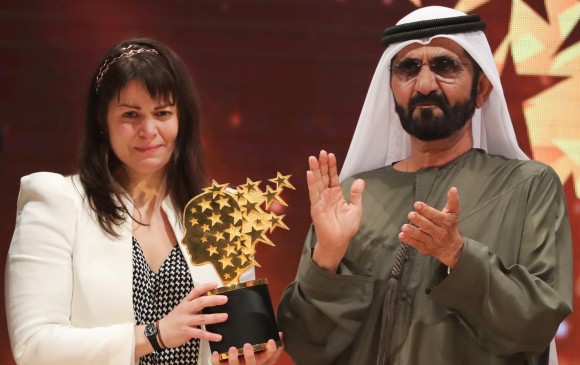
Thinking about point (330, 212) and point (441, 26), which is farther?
point (441, 26)

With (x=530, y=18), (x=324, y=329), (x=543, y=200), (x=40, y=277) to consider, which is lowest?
(x=324, y=329)

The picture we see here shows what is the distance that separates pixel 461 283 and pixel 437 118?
0.56 m

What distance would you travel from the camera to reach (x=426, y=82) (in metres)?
2.71

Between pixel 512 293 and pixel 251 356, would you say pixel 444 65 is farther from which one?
pixel 251 356

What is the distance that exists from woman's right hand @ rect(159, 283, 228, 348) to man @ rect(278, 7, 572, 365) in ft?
0.97

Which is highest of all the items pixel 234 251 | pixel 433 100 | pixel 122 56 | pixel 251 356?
pixel 122 56

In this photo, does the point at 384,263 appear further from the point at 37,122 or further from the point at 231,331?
the point at 37,122

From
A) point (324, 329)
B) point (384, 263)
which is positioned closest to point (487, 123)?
point (384, 263)

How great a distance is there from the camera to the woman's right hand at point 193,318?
243cm

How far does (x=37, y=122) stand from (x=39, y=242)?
1330 mm

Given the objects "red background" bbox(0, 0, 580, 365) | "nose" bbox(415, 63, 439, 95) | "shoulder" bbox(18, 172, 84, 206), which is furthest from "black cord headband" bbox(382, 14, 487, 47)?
"red background" bbox(0, 0, 580, 365)

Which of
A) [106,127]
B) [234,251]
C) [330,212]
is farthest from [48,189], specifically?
[330,212]

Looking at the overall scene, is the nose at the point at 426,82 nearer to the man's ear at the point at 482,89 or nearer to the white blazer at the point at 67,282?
the man's ear at the point at 482,89

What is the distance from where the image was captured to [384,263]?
2.68m
